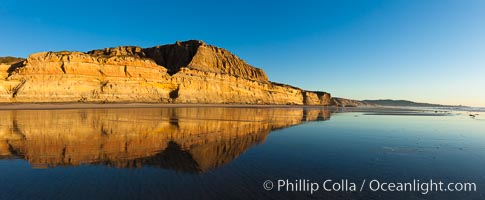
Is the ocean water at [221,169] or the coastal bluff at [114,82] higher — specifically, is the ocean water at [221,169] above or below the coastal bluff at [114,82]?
below

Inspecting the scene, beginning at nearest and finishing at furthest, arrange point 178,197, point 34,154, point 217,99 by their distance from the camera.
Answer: point 178,197
point 34,154
point 217,99

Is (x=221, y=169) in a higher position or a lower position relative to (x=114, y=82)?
lower

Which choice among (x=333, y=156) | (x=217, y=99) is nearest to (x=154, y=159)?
(x=333, y=156)

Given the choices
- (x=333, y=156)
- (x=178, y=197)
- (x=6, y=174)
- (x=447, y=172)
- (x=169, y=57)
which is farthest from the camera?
(x=169, y=57)

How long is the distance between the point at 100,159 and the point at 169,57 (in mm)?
93303

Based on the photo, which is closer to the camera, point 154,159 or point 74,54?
point 154,159

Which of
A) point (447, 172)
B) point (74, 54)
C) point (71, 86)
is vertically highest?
point (74, 54)

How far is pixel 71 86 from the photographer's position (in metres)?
42.3

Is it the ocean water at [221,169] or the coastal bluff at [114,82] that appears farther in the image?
the coastal bluff at [114,82]

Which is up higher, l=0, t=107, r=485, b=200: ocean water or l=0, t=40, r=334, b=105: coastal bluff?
l=0, t=40, r=334, b=105: coastal bluff

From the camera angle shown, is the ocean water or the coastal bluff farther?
the coastal bluff

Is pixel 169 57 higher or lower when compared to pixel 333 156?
higher

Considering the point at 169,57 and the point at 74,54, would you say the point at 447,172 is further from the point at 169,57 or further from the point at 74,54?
the point at 169,57

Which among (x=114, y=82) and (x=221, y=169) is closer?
(x=221, y=169)
